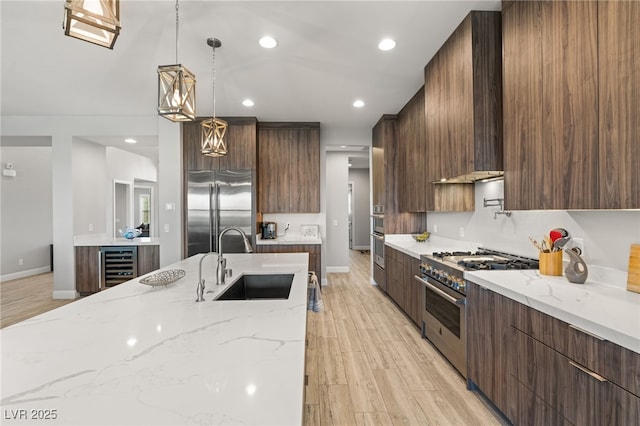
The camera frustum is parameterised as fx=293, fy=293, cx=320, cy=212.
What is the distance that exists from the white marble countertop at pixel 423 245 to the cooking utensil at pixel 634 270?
1571mm

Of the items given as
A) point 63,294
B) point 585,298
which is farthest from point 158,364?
point 63,294

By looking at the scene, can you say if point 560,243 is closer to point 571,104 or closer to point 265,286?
point 571,104

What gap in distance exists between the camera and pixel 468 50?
7.29 feet

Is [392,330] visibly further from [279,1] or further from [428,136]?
[279,1]

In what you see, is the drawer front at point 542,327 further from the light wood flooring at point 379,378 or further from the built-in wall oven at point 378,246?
the built-in wall oven at point 378,246

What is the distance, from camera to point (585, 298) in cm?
142

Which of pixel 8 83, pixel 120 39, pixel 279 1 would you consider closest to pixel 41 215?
pixel 8 83

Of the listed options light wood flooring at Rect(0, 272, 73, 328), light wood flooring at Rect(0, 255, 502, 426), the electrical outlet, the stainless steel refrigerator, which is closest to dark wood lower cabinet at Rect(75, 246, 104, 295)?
light wood flooring at Rect(0, 272, 73, 328)

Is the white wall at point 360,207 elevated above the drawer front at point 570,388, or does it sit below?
above

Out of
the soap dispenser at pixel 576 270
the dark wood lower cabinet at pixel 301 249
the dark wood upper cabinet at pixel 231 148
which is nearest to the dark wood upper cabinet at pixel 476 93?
the soap dispenser at pixel 576 270

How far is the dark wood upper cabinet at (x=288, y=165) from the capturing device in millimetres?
4898

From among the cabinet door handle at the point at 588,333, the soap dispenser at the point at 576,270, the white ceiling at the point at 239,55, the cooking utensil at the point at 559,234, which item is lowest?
the cabinet door handle at the point at 588,333

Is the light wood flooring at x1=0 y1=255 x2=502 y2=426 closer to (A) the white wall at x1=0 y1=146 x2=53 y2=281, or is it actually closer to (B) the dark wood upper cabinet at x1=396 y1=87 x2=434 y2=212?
(B) the dark wood upper cabinet at x1=396 y1=87 x2=434 y2=212

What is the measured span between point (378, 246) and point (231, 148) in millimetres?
2840
